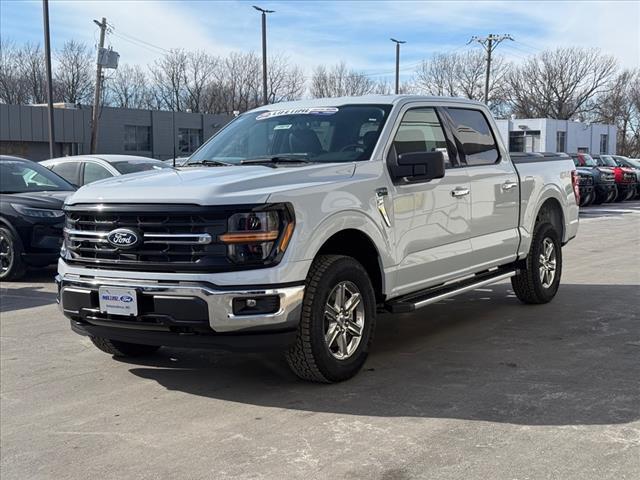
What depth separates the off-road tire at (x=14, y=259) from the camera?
32.7ft

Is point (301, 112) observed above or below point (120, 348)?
above

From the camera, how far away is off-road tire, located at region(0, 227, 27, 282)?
393 inches

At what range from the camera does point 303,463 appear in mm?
3801

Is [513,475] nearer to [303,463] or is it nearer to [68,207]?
[303,463]

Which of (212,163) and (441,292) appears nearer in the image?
(212,163)

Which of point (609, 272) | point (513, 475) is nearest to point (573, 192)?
point (609, 272)

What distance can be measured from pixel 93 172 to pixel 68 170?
572 millimetres

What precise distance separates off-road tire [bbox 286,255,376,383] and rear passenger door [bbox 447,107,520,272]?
1748mm

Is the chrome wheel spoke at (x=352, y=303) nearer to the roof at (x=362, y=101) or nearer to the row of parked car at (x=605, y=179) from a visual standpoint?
the roof at (x=362, y=101)

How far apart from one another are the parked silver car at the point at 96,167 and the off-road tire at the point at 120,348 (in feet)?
22.8

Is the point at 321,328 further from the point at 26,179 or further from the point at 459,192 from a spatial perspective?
the point at 26,179

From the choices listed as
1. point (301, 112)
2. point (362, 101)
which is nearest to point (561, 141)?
point (362, 101)

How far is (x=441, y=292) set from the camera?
19.9 feet

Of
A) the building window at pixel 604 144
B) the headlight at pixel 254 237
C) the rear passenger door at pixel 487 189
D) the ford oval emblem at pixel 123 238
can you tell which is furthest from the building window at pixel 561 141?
the ford oval emblem at pixel 123 238
